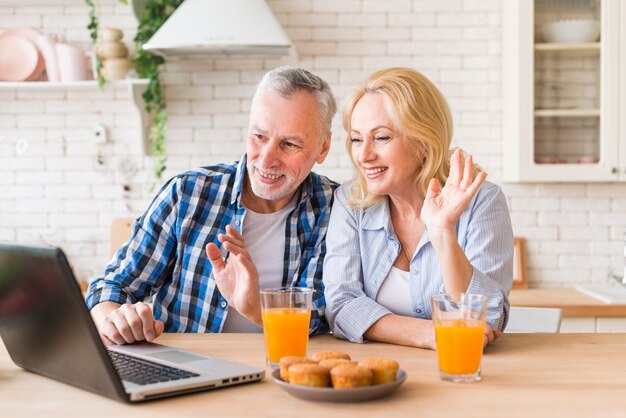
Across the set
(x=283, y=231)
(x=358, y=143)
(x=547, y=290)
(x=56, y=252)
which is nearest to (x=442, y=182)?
(x=358, y=143)

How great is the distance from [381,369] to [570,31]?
A: 9.87 ft

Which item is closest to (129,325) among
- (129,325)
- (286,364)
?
(129,325)

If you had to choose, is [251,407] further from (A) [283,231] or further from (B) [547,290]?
(B) [547,290]

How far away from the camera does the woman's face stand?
7.14 ft

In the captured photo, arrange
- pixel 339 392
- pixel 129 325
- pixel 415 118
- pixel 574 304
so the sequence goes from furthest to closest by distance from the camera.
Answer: pixel 574 304
pixel 415 118
pixel 129 325
pixel 339 392

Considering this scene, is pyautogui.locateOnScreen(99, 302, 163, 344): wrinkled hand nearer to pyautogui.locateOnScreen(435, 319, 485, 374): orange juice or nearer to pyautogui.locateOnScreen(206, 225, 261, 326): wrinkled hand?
pyautogui.locateOnScreen(206, 225, 261, 326): wrinkled hand

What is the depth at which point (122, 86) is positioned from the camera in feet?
13.5

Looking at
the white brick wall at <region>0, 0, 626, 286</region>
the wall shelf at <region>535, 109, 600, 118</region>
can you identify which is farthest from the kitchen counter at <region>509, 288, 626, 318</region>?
Result: the wall shelf at <region>535, 109, 600, 118</region>

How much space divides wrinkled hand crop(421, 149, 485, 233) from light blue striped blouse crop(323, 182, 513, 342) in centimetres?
16

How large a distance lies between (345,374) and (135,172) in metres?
3.04

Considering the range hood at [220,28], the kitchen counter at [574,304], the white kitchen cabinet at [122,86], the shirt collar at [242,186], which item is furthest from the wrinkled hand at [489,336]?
the white kitchen cabinet at [122,86]

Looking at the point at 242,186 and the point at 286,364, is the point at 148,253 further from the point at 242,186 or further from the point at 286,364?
the point at 286,364

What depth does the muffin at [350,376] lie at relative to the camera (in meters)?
1.30

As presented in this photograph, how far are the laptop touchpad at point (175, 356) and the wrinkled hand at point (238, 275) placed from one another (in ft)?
0.85
